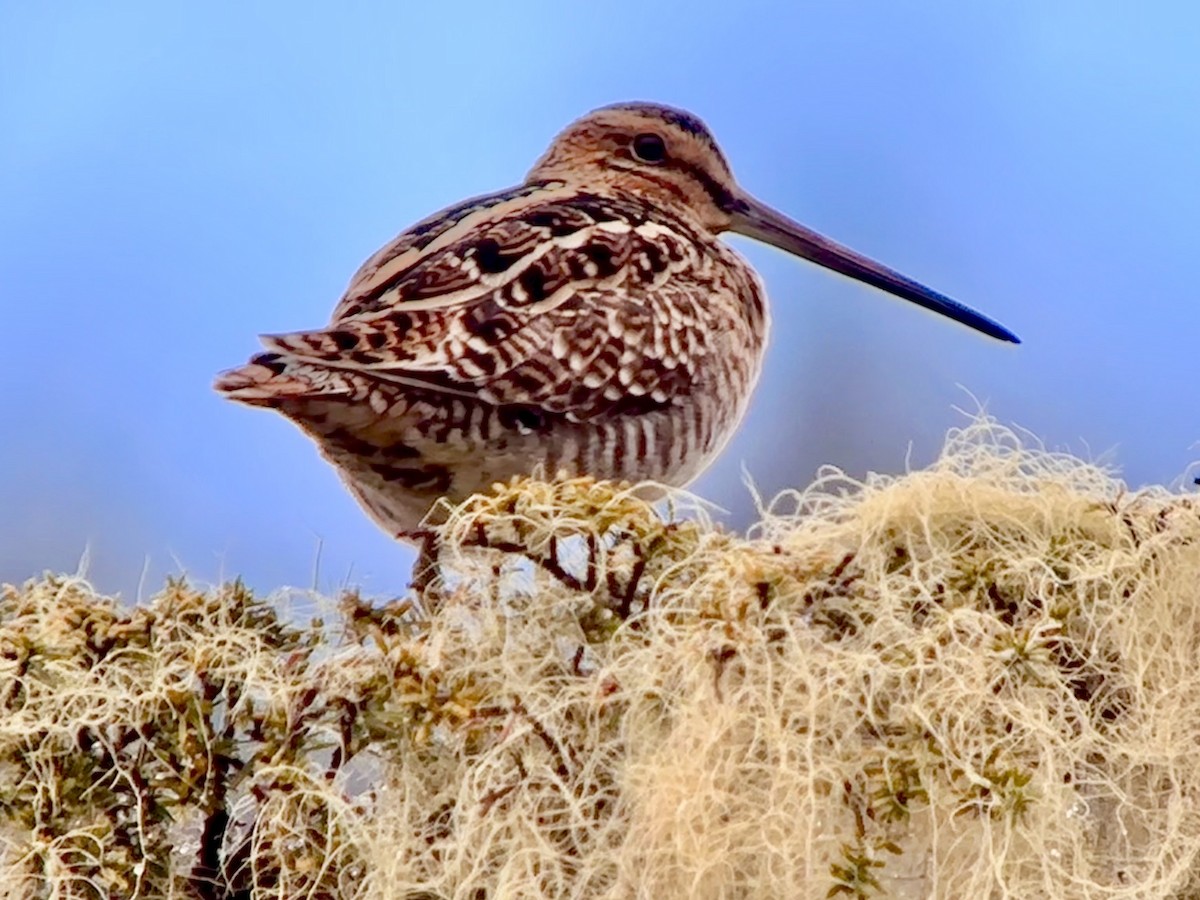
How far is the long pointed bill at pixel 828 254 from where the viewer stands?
1.18 m

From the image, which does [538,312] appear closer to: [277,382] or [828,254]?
[277,382]

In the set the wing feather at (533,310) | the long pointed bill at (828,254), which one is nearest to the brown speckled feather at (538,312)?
the wing feather at (533,310)

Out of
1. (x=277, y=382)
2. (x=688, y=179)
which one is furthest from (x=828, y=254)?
(x=277, y=382)

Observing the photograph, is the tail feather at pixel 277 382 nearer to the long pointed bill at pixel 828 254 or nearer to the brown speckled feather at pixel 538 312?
the brown speckled feather at pixel 538 312

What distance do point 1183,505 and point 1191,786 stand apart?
0.16 meters

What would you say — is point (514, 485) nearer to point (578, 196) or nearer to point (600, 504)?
point (600, 504)

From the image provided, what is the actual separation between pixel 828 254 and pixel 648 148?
0.59 feet

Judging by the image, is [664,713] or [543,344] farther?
[543,344]

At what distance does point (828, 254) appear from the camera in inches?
47.3

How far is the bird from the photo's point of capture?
0.90 m

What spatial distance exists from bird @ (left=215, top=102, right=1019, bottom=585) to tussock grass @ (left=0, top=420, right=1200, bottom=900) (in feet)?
0.49

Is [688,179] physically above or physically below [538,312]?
above

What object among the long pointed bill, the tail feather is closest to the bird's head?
the long pointed bill

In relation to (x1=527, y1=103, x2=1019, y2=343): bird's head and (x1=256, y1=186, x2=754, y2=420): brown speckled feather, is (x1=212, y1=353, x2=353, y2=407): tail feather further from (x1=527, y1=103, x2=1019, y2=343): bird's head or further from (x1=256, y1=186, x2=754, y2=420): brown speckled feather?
(x1=527, y1=103, x2=1019, y2=343): bird's head
